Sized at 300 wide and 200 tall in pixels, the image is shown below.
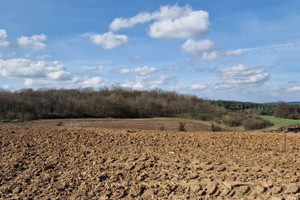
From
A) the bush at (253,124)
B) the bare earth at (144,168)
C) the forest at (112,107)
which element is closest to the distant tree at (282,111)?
the forest at (112,107)

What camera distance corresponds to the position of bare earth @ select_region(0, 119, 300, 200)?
5.88 meters

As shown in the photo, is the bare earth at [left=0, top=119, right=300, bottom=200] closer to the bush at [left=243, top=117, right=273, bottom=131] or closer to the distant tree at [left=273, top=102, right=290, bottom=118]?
the bush at [left=243, top=117, right=273, bottom=131]

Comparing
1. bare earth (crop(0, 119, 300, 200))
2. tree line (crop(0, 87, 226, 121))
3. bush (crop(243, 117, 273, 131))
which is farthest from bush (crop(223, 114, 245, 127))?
bare earth (crop(0, 119, 300, 200))

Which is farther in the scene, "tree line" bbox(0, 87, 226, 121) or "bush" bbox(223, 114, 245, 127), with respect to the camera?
"bush" bbox(223, 114, 245, 127)

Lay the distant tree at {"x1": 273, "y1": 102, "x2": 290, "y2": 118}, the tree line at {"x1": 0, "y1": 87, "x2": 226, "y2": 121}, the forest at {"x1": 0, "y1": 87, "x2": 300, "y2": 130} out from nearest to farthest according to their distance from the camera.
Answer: the tree line at {"x1": 0, "y1": 87, "x2": 226, "y2": 121}, the forest at {"x1": 0, "y1": 87, "x2": 300, "y2": 130}, the distant tree at {"x1": 273, "y1": 102, "x2": 290, "y2": 118}

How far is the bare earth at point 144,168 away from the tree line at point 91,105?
25045 millimetres

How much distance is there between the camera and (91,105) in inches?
1633

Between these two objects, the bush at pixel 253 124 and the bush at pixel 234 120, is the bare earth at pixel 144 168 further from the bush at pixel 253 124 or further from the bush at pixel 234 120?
the bush at pixel 234 120

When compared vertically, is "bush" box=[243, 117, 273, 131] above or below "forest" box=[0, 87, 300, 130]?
below

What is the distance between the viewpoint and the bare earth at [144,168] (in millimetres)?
→ 5875

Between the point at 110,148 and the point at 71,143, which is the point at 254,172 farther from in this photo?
the point at 71,143

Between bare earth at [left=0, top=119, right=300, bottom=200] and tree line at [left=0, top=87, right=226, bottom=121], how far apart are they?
2505 cm

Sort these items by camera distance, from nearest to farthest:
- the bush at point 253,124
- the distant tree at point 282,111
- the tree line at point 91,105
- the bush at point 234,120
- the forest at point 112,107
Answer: the bush at point 253,124 < the tree line at point 91,105 < the forest at point 112,107 < the bush at point 234,120 < the distant tree at point 282,111

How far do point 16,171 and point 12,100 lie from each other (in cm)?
2920
